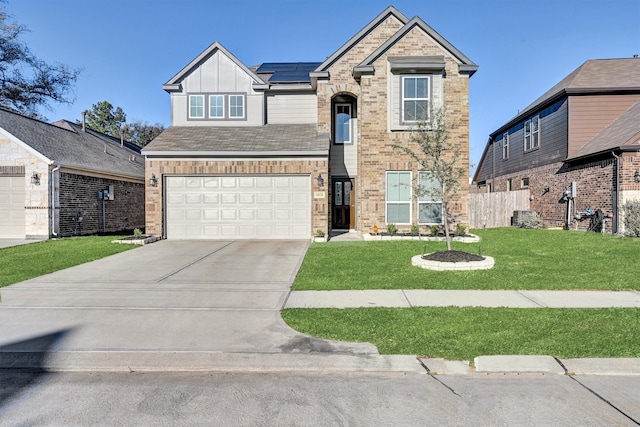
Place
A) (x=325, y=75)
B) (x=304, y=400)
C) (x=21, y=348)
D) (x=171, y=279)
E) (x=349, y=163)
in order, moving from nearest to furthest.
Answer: (x=304, y=400) → (x=21, y=348) → (x=171, y=279) → (x=325, y=75) → (x=349, y=163)

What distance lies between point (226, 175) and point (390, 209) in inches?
251

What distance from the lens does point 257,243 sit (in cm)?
1330

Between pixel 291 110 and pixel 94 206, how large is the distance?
9997 millimetres

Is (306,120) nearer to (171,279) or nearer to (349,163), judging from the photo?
(349,163)

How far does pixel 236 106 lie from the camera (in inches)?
651

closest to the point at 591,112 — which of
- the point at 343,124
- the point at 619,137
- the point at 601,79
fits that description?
the point at 601,79

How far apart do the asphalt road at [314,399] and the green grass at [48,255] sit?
5.29 m

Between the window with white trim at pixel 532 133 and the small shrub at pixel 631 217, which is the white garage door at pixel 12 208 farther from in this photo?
the window with white trim at pixel 532 133

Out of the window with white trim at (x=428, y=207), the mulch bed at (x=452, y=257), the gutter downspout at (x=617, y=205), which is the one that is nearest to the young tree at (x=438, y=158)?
the mulch bed at (x=452, y=257)

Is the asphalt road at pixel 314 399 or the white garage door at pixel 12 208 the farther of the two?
the white garage door at pixel 12 208

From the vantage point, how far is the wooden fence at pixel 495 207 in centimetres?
2092

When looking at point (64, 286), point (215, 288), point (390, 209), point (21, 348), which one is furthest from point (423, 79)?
point (21, 348)

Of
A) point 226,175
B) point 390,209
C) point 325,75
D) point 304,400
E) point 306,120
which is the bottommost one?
point 304,400

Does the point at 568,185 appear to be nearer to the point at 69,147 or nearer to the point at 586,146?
the point at 586,146
